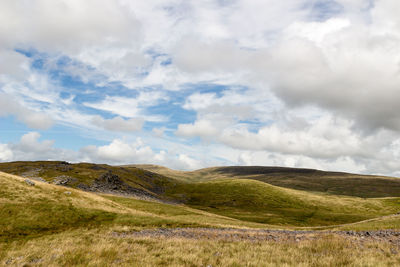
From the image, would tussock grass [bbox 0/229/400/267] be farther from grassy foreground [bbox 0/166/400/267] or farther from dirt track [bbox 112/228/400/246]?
dirt track [bbox 112/228/400/246]

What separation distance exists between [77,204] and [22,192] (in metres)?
8.51

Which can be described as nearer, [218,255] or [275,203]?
[218,255]

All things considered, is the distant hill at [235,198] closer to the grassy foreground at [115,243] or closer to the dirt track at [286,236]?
the grassy foreground at [115,243]

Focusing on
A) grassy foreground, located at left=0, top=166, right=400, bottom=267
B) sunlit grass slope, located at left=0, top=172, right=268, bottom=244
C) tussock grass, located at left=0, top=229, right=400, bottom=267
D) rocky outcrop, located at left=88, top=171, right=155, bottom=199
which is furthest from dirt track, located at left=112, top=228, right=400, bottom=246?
rocky outcrop, located at left=88, top=171, right=155, bottom=199

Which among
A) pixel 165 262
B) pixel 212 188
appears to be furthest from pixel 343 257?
pixel 212 188

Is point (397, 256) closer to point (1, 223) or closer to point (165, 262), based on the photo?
point (165, 262)

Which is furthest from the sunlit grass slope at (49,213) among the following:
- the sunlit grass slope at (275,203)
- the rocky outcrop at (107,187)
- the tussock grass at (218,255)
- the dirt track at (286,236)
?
the sunlit grass slope at (275,203)

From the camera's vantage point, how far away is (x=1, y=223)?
27.8m

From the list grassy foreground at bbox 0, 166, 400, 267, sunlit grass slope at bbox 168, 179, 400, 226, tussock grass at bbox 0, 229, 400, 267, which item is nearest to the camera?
tussock grass at bbox 0, 229, 400, 267

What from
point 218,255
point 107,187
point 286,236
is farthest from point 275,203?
point 218,255

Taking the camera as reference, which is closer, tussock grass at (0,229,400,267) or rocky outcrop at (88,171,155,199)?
tussock grass at (0,229,400,267)

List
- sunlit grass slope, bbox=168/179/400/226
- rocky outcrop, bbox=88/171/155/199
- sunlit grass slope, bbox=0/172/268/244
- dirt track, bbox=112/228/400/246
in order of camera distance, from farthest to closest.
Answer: sunlit grass slope, bbox=168/179/400/226
rocky outcrop, bbox=88/171/155/199
sunlit grass slope, bbox=0/172/268/244
dirt track, bbox=112/228/400/246

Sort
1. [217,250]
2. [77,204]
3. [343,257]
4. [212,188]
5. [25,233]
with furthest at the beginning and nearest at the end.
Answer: [212,188]
[77,204]
[25,233]
[217,250]
[343,257]

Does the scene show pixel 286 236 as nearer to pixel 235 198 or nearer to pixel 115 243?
pixel 115 243
